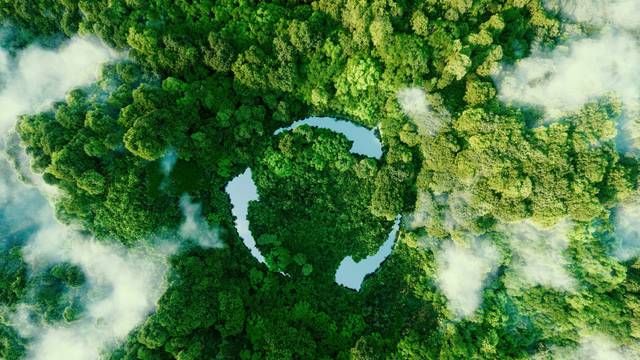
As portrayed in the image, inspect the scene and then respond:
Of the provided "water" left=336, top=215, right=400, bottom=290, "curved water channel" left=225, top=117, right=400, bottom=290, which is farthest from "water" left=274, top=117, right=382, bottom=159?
"water" left=336, top=215, right=400, bottom=290

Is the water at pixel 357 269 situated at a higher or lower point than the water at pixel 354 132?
lower

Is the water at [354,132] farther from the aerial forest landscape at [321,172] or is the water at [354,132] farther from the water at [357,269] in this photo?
the water at [357,269]

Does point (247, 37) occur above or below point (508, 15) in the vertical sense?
below

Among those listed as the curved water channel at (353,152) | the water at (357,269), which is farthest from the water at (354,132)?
the water at (357,269)

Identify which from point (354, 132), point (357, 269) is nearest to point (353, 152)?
point (354, 132)

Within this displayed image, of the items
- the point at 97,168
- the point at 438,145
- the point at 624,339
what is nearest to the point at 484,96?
the point at 438,145

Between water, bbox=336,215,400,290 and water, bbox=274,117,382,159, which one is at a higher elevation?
water, bbox=274,117,382,159

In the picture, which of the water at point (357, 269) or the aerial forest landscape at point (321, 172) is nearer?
the aerial forest landscape at point (321, 172)

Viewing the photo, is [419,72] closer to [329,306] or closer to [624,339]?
[329,306]

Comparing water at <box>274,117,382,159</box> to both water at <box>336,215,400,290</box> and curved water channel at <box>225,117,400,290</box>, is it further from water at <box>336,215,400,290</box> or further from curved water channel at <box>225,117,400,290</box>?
water at <box>336,215,400,290</box>
